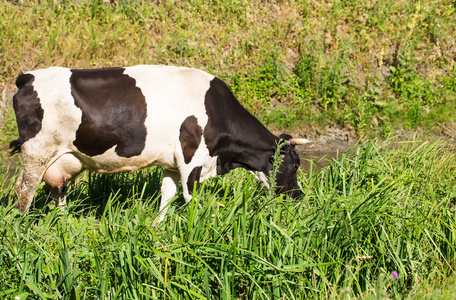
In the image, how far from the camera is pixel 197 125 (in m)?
4.99

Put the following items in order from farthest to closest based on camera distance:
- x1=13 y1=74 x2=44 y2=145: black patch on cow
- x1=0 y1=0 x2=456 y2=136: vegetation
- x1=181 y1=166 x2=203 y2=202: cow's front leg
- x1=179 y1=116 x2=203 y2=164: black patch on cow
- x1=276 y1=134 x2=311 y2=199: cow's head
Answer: x1=0 y1=0 x2=456 y2=136: vegetation, x1=276 y1=134 x2=311 y2=199: cow's head, x1=181 y1=166 x2=203 y2=202: cow's front leg, x1=179 y1=116 x2=203 y2=164: black patch on cow, x1=13 y1=74 x2=44 y2=145: black patch on cow

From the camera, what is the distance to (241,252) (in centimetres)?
383

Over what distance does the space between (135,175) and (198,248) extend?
111 inches

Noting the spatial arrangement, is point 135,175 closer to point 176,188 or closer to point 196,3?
point 176,188

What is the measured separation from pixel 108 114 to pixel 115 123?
0.09m

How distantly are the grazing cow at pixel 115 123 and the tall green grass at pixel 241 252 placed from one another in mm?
491

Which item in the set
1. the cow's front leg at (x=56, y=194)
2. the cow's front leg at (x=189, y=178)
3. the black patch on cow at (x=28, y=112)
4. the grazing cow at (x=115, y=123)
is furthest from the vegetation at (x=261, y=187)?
the black patch on cow at (x=28, y=112)

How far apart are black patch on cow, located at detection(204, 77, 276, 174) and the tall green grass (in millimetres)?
729

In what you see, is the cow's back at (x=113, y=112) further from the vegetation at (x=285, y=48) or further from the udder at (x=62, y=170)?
the vegetation at (x=285, y=48)

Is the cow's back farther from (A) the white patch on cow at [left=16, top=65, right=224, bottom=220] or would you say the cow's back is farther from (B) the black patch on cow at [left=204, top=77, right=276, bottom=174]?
(B) the black patch on cow at [left=204, top=77, right=276, bottom=174]

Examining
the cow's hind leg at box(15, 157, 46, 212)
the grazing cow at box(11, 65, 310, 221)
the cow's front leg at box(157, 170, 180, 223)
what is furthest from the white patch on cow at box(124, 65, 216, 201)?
the cow's hind leg at box(15, 157, 46, 212)

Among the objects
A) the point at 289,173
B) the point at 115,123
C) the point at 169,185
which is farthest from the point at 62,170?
the point at 289,173

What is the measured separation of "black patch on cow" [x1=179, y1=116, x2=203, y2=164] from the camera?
4.95 meters

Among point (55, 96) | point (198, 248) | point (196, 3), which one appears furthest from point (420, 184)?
point (196, 3)
